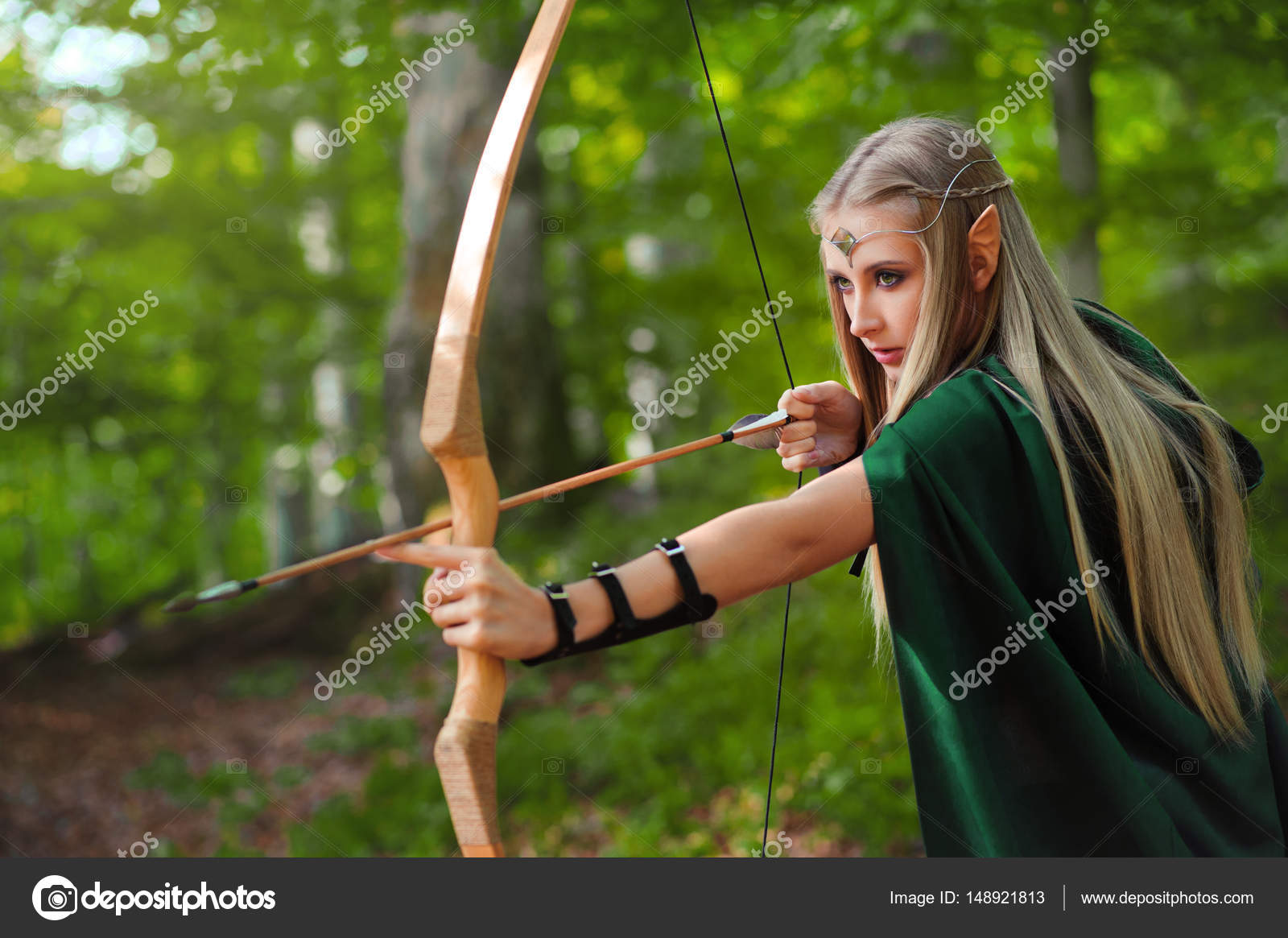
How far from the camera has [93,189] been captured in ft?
22.6

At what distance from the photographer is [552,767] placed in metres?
4.54

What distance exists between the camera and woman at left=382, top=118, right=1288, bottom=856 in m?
1.29

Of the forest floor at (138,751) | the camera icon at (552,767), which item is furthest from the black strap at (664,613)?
the forest floor at (138,751)

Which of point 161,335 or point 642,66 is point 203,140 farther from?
point 642,66

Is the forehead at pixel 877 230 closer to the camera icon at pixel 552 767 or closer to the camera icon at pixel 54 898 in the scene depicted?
the camera icon at pixel 54 898

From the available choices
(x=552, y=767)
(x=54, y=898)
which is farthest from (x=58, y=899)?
(x=552, y=767)

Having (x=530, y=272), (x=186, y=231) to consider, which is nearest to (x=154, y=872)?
(x=530, y=272)

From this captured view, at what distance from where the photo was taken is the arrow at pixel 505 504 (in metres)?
1.04

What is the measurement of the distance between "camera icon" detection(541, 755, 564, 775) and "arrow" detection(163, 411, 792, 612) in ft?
9.96

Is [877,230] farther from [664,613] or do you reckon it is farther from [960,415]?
[664,613]

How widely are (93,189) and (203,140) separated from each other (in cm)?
92

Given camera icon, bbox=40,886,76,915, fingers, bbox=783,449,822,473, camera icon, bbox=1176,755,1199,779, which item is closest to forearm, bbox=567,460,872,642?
fingers, bbox=783,449,822,473

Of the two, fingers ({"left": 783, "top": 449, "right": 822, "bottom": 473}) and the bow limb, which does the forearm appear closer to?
the bow limb

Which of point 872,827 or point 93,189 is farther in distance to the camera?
point 93,189
